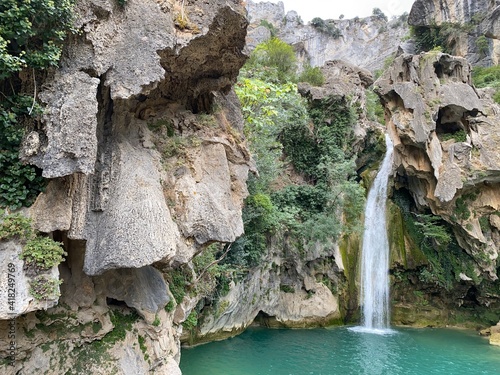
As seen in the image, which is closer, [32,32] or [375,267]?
[32,32]

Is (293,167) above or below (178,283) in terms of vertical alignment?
above

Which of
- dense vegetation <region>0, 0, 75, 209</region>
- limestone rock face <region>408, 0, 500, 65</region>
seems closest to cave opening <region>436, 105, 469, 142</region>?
limestone rock face <region>408, 0, 500, 65</region>

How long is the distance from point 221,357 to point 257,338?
3090 millimetres

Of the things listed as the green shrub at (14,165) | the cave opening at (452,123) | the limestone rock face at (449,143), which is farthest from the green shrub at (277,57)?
the green shrub at (14,165)

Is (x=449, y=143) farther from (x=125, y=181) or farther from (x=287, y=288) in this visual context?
(x=125, y=181)

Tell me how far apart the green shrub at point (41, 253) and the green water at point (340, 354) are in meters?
6.75

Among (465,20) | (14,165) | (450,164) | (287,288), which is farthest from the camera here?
(465,20)

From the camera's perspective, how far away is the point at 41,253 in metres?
5.41

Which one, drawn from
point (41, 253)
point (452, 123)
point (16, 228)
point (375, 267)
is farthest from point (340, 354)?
point (452, 123)

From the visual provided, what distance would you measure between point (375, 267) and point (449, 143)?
22.7 feet

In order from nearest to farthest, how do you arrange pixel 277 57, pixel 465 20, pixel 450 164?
pixel 450 164 < pixel 277 57 < pixel 465 20

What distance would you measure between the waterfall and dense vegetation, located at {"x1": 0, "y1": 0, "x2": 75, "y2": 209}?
16253 millimetres

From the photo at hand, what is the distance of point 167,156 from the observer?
26.4 ft

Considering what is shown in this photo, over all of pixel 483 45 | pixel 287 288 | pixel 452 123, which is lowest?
pixel 287 288
